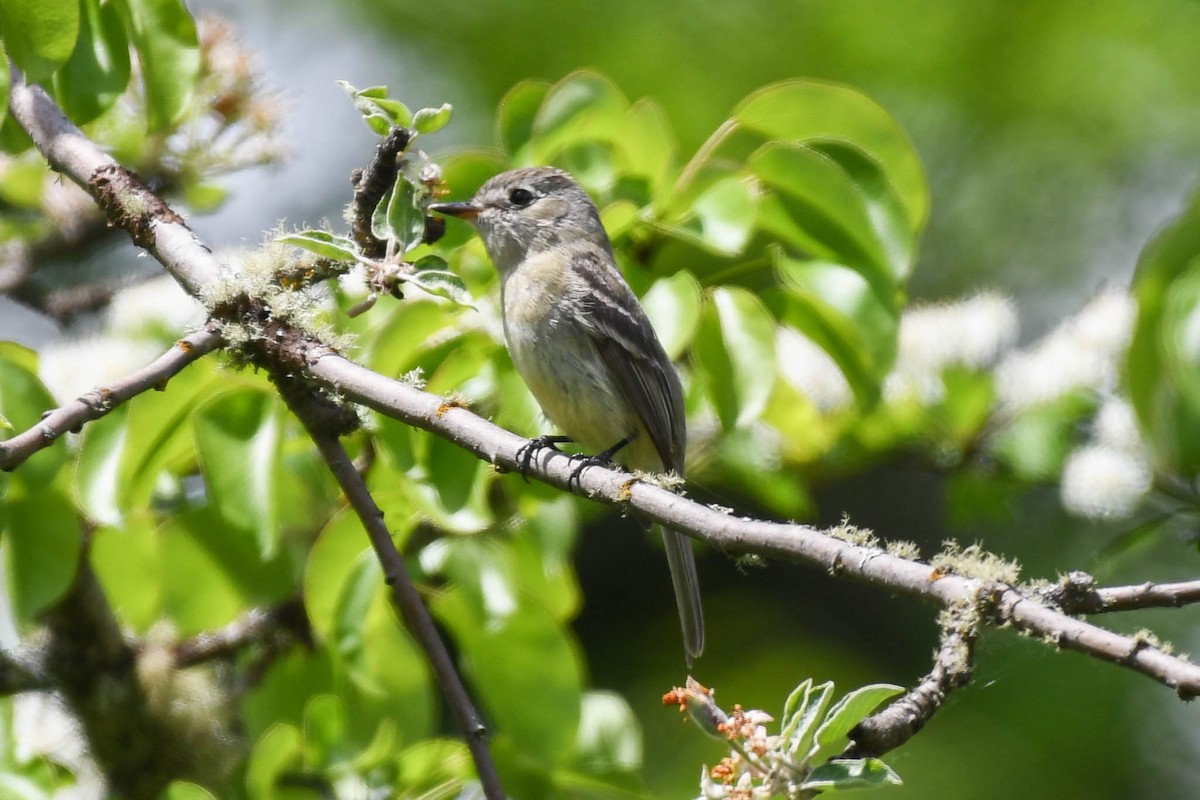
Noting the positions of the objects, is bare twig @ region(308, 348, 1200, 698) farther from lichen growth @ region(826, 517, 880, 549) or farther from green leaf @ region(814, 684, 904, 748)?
green leaf @ region(814, 684, 904, 748)

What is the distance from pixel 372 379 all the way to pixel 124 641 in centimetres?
166

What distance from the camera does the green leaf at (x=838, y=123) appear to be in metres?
2.67

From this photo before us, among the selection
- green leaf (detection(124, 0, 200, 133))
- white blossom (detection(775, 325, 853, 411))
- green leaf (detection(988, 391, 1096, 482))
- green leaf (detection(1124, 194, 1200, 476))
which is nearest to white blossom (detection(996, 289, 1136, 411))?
green leaf (detection(988, 391, 1096, 482))

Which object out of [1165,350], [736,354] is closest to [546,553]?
[736,354]

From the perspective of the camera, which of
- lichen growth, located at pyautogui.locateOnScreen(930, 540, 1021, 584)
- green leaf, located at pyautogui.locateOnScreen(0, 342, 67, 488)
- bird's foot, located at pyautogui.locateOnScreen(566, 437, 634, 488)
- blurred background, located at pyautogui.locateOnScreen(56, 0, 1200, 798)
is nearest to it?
lichen growth, located at pyautogui.locateOnScreen(930, 540, 1021, 584)

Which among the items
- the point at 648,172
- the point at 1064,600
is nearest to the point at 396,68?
the point at 648,172

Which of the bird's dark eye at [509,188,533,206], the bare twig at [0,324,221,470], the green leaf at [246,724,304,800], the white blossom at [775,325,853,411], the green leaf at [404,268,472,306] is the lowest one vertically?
the green leaf at [246,724,304,800]

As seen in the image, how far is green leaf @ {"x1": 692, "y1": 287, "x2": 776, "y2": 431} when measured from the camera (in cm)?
249

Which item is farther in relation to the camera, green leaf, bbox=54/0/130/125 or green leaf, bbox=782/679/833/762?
green leaf, bbox=54/0/130/125

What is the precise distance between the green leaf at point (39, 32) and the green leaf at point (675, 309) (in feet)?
3.78

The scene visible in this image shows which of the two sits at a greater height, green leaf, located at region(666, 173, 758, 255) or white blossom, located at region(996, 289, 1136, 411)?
white blossom, located at region(996, 289, 1136, 411)

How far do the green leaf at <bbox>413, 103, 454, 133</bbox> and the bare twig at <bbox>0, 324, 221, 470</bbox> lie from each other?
0.49 metres

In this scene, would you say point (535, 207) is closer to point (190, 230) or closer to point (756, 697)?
point (190, 230)

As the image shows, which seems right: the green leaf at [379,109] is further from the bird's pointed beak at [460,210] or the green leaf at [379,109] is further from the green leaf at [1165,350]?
the green leaf at [1165,350]
